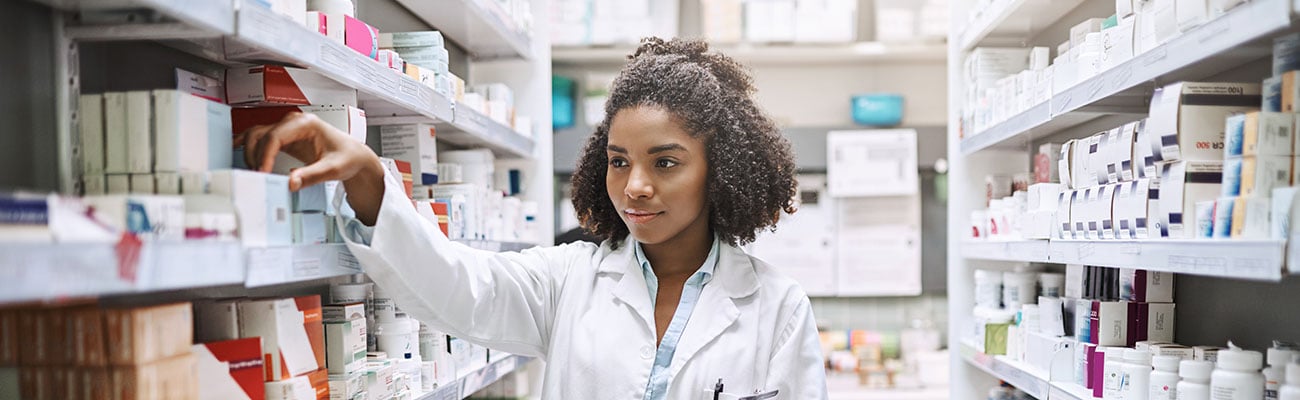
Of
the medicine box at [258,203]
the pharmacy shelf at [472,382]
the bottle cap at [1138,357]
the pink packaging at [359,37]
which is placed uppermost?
the pink packaging at [359,37]

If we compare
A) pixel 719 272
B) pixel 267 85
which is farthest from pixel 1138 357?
pixel 267 85

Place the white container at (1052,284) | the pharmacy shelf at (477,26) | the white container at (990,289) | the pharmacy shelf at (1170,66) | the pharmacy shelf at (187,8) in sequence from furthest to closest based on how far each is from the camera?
the white container at (990,289) < the white container at (1052,284) < the pharmacy shelf at (477,26) < the pharmacy shelf at (1170,66) < the pharmacy shelf at (187,8)

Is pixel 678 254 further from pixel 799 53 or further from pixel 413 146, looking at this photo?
pixel 799 53

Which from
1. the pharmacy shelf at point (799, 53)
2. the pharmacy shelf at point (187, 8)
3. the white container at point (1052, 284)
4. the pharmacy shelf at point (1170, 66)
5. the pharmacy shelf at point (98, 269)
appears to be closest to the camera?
the pharmacy shelf at point (98, 269)

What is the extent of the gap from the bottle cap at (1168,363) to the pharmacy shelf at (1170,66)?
59 cm

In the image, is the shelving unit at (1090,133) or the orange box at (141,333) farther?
the shelving unit at (1090,133)

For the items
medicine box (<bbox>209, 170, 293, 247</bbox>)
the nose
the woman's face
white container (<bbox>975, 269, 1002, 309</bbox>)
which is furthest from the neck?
white container (<bbox>975, 269, 1002, 309</bbox>)

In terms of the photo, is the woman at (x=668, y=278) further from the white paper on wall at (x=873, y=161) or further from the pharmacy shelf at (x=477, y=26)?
the white paper on wall at (x=873, y=161)

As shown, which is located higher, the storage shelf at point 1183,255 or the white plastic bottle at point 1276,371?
the storage shelf at point 1183,255

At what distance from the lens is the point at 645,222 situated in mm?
1942

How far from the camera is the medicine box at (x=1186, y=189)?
1708mm

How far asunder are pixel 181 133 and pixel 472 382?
1.46 m

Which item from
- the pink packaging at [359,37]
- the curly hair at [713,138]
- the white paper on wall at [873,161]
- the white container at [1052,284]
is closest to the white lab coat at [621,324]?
the curly hair at [713,138]

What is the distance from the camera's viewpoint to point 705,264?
2080 millimetres
